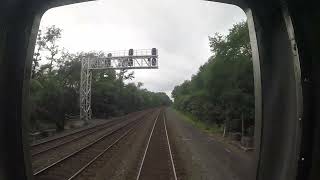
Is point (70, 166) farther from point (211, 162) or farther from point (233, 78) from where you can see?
point (233, 78)

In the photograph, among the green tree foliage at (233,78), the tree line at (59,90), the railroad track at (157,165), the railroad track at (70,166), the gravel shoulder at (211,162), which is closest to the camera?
the railroad track at (70,166)

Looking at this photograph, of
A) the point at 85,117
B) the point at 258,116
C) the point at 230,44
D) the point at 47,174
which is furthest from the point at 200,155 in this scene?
the point at 85,117

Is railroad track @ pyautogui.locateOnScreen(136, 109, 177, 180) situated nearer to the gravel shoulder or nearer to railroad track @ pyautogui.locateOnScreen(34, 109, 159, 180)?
the gravel shoulder

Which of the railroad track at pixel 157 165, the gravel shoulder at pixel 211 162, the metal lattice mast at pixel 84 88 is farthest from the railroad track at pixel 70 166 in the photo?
the metal lattice mast at pixel 84 88

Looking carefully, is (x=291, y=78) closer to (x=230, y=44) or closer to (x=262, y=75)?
(x=262, y=75)

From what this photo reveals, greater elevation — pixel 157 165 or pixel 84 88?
pixel 84 88

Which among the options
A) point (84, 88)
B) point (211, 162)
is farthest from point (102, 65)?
point (211, 162)

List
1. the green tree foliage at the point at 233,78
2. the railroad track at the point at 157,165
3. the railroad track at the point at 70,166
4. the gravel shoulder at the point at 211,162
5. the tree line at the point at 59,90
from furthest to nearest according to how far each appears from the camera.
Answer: the tree line at the point at 59,90 < the green tree foliage at the point at 233,78 < the gravel shoulder at the point at 211,162 < the railroad track at the point at 157,165 < the railroad track at the point at 70,166

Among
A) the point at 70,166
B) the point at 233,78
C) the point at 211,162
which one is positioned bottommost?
the point at 211,162

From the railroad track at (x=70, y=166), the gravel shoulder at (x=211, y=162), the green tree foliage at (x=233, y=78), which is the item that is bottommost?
the gravel shoulder at (x=211, y=162)

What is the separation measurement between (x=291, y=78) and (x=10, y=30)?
5.75ft

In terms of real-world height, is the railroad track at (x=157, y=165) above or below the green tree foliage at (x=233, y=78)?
below

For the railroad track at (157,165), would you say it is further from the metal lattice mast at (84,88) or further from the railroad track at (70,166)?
the metal lattice mast at (84,88)

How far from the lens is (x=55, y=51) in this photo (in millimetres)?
44594
